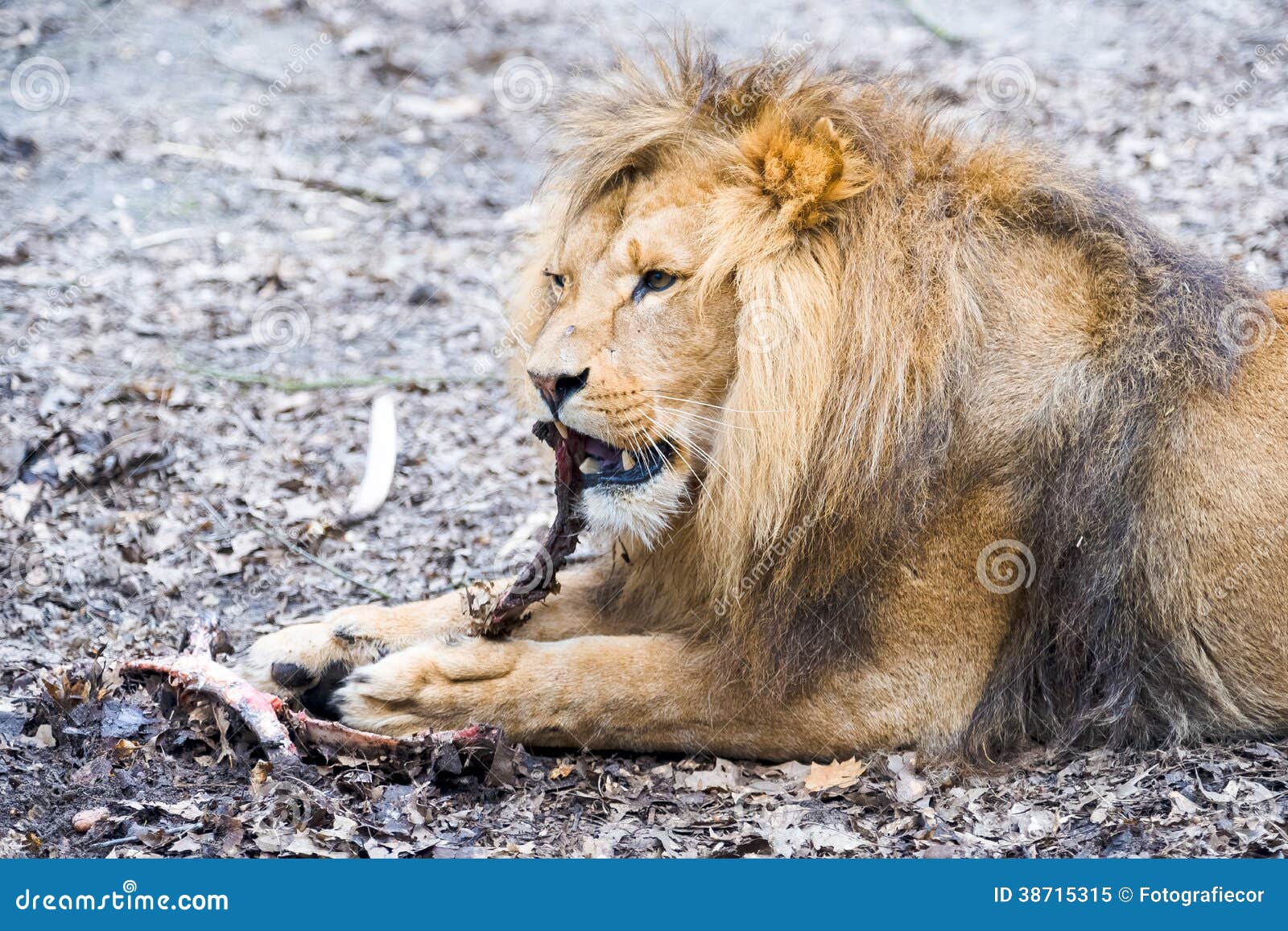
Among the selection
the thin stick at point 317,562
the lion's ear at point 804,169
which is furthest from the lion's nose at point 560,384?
the thin stick at point 317,562

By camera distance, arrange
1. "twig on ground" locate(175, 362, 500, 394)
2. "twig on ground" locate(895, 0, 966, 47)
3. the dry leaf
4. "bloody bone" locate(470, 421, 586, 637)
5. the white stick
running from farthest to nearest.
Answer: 1. "twig on ground" locate(895, 0, 966, 47)
2. "twig on ground" locate(175, 362, 500, 394)
3. the white stick
4. "bloody bone" locate(470, 421, 586, 637)
5. the dry leaf

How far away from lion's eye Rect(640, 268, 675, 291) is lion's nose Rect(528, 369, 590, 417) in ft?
1.22

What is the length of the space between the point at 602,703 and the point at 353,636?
974 mm

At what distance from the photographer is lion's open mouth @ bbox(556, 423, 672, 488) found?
4.06 meters

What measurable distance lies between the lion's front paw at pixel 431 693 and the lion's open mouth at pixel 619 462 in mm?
690

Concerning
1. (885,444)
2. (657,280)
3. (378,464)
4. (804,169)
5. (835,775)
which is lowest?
(835,775)

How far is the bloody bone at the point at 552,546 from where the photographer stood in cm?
429

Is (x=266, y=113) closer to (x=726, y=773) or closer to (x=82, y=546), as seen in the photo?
(x=82, y=546)

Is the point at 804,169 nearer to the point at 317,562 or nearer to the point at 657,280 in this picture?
the point at 657,280

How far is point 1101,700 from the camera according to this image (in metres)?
4.25

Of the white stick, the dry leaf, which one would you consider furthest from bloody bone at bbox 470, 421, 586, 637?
the white stick

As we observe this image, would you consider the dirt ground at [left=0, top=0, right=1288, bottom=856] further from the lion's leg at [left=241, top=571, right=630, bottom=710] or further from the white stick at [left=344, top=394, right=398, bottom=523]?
the lion's leg at [left=241, top=571, right=630, bottom=710]

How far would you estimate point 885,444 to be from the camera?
3932mm

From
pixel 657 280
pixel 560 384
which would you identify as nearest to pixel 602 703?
pixel 560 384
